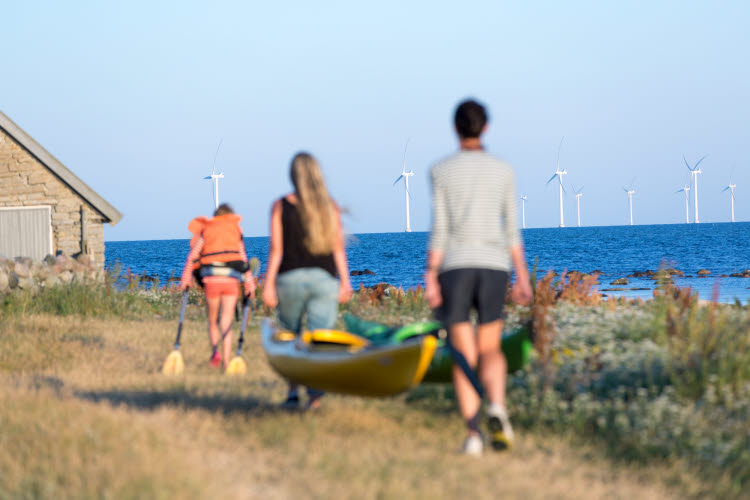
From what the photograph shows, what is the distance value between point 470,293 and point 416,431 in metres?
1.35

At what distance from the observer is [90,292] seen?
16031 millimetres

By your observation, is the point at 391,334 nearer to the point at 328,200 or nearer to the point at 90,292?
the point at 328,200

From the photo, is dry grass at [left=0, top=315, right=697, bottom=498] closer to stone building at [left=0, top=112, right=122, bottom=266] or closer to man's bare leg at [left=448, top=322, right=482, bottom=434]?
man's bare leg at [left=448, top=322, right=482, bottom=434]

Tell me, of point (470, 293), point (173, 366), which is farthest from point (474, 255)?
point (173, 366)

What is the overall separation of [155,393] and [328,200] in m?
2.83

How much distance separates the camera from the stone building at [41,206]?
68.4 ft

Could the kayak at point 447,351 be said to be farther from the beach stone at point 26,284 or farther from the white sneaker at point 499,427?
the beach stone at point 26,284

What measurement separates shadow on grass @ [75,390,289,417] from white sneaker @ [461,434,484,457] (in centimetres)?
178

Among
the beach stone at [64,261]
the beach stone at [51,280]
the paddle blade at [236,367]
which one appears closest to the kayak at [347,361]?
the paddle blade at [236,367]

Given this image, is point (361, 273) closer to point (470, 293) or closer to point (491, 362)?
point (491, 362)

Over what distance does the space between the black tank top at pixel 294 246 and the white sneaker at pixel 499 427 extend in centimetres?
188

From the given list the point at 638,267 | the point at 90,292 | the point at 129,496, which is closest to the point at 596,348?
the point at 129,496

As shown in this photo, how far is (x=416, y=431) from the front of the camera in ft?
19.5

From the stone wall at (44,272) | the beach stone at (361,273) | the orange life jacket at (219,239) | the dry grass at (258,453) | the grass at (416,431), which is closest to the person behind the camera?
the dry grass at (258,453)
